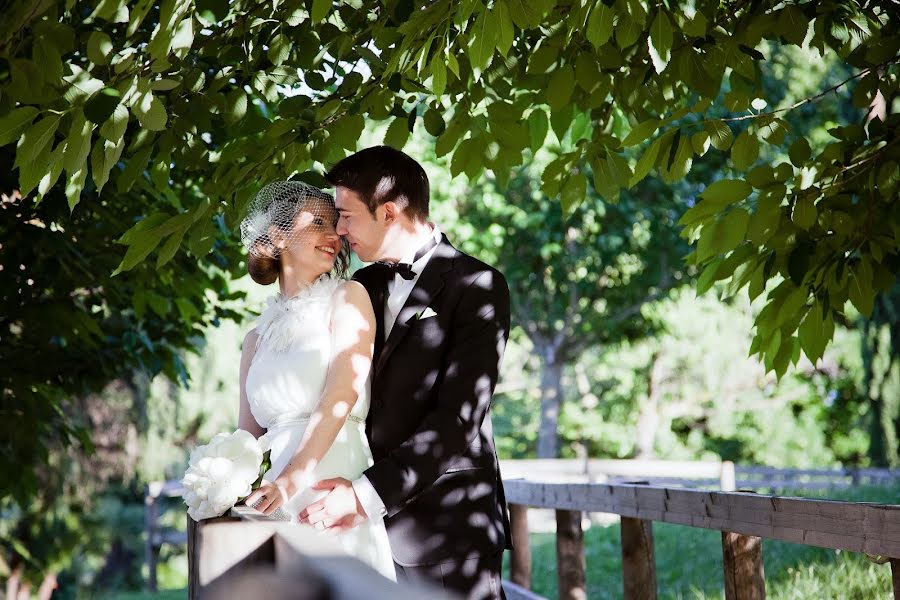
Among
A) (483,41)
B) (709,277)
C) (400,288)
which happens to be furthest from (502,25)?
(709,277)

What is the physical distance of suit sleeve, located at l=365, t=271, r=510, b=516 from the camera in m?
2.62

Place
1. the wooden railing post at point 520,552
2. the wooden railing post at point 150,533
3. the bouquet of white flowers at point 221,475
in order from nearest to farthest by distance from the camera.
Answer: the bouquet of white flowers at point 221,475, the wooden railing post at point 520,552, the wooden railing post at point 150,533

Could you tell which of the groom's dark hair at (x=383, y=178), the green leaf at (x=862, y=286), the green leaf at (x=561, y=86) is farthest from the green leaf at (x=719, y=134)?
the groom's dark hair at (x=383, y=178)

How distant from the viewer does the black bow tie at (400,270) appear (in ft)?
9.41

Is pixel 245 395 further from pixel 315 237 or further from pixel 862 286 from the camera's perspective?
pixel 862 286

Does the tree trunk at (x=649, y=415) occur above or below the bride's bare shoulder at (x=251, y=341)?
below

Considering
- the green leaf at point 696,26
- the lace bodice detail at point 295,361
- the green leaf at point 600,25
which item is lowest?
the lace bodice detail at point 295,361

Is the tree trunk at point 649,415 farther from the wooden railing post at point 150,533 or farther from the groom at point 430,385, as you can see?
the groom at point 430,385

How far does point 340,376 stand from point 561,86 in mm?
1315

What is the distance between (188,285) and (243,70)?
7.01 feet

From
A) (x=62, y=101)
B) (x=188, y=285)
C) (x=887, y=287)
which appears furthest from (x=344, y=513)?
(x=188, y=285)

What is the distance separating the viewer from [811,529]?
3092 millimetres

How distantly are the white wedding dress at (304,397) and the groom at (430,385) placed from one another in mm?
49

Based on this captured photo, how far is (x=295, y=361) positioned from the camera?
9.66 feet
